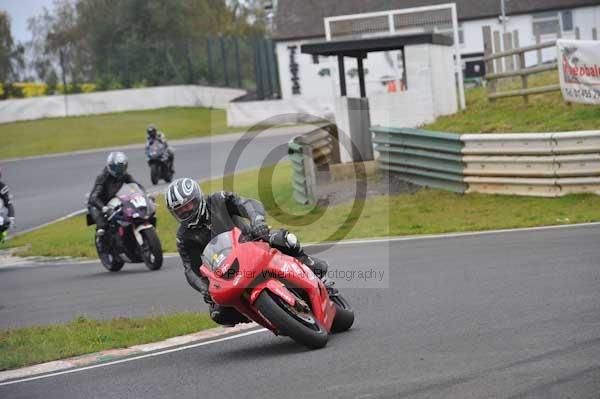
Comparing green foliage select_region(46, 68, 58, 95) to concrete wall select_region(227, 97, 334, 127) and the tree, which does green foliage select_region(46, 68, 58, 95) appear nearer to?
the tree

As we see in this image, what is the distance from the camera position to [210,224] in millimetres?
8766

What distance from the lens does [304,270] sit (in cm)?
814

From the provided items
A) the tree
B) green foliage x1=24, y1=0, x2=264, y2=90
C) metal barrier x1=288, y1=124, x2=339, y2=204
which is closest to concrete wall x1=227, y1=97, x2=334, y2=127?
green foliage x1=24, y1=0, x2=264, y2=90

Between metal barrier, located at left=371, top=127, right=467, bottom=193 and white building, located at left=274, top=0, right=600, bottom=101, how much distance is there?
3463 centimetres

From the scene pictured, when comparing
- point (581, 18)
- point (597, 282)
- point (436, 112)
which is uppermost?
point (581, 18)

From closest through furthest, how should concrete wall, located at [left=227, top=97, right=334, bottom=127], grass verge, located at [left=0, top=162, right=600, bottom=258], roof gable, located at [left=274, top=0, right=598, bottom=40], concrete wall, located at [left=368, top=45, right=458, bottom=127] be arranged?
grass verge, located at [left=0, top=162, right=600, bottom=258] < concrete wall, located at [left=368, top=45, right=458, bottom=127] < concrete wall, located at [left=227, top=97, right=334, bottom=127] < roof gable, located at [left=274, top=0, right=598, bottom=40]

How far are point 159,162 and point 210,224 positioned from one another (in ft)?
69.4

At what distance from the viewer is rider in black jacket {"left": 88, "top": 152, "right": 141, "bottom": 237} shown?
15.5 m

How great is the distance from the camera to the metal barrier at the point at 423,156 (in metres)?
18.0

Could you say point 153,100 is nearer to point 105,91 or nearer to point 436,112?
point 105,91

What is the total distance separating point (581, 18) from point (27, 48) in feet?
113

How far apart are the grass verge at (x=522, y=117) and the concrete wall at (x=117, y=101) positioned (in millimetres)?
34496

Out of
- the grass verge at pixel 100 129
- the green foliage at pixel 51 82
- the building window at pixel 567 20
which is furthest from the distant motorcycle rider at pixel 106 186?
the building window at pixel 567 20

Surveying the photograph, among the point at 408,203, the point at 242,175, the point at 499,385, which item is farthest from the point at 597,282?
the point at 242,175
